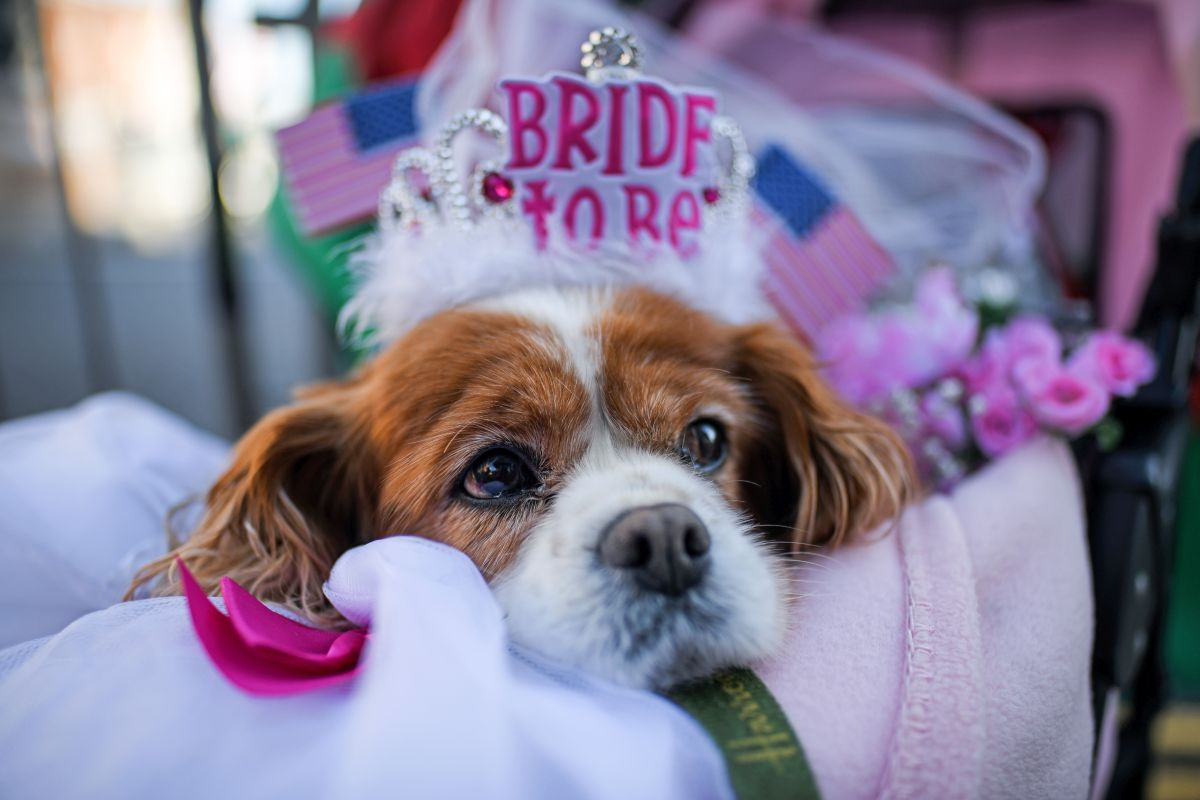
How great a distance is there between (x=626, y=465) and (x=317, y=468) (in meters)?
0.51

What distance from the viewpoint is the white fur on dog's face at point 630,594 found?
886 millimetres

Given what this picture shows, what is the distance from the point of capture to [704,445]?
1.20m

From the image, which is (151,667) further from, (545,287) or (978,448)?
(978,448)

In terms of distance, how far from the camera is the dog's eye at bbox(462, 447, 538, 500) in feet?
3.57

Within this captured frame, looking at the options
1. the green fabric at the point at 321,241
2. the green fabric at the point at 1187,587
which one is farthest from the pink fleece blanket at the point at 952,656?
the green fabric at the point at 1187,587

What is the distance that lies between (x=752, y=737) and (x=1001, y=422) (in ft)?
2.65

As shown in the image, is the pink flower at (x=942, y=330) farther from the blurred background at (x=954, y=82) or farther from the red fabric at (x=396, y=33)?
the red fabric at (x=396, y=33)

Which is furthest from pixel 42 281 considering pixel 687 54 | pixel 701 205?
pixel 701 205

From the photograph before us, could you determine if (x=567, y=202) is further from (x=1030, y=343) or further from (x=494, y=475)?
(x=1030, y=343)

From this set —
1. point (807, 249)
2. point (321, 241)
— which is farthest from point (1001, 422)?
point (321, 241)

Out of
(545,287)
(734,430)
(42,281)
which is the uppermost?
(545,287)

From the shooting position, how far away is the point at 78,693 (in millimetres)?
787

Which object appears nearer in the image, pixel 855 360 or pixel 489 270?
pixel 489 270

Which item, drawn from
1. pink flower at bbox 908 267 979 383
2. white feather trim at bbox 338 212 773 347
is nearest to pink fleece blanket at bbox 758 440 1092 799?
pink flower at bbox 908 267 979 383
